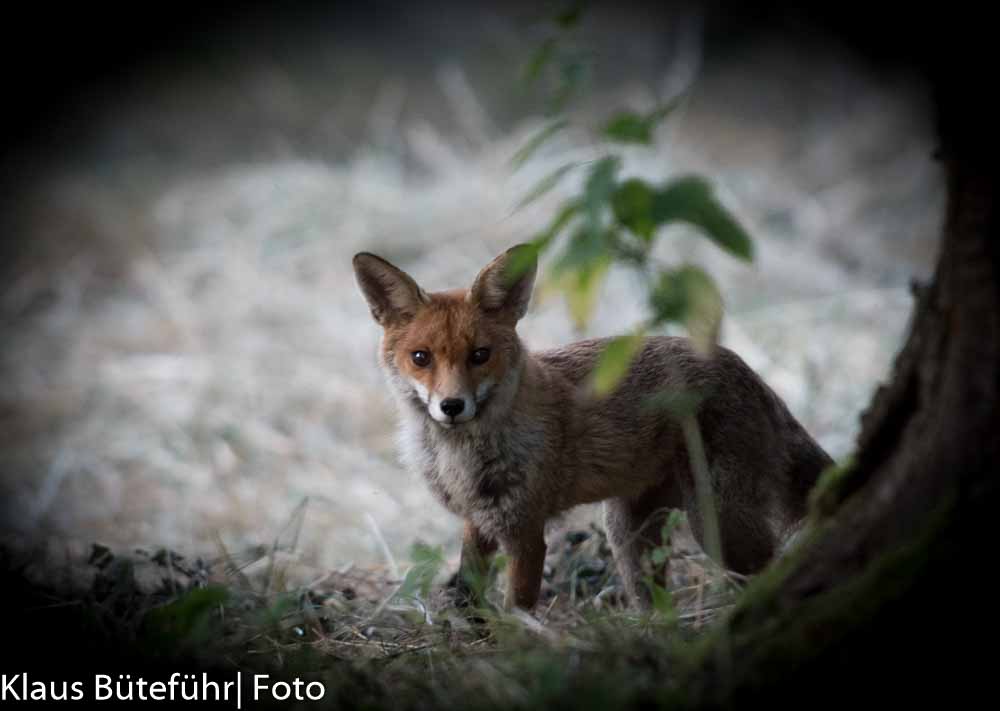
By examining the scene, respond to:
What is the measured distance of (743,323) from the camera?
7930mm

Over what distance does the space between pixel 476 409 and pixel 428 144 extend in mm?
8332

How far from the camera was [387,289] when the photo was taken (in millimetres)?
4289

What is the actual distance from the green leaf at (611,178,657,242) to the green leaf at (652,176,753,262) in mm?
29

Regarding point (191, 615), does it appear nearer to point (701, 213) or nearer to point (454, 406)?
point (454, 406)

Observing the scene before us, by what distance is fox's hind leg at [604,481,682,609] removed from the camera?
164 inches

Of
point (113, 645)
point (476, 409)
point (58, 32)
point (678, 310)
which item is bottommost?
point (113, 645)

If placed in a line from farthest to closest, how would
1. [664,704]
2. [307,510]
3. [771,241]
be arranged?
1. [771,241]
2. [307,510]
3. [664,704]

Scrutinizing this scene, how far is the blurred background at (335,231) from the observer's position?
22.6ft

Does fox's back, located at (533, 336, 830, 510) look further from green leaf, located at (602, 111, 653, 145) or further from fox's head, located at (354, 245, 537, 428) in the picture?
green leaf, located at (602, 111, 653, 145)

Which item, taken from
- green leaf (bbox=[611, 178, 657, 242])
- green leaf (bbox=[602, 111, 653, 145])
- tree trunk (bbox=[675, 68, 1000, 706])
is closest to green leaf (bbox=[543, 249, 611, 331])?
green leaf (bbox=[611, 178, 657, 242])

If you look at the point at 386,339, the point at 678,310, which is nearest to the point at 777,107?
the point at 386,339

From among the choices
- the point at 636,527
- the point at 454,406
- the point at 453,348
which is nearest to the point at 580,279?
the point at 454,406

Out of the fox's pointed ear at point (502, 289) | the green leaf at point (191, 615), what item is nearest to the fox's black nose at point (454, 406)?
the fox's pointed ear at point (502, 289)

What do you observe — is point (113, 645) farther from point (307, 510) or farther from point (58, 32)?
point (58, 32)
